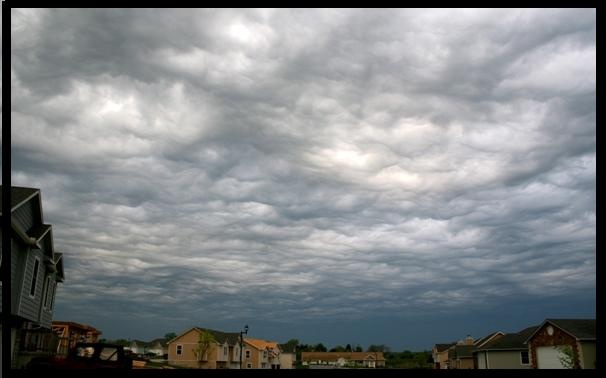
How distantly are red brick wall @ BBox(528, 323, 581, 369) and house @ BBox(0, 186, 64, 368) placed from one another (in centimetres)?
2887

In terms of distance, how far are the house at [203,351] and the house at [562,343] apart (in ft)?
128

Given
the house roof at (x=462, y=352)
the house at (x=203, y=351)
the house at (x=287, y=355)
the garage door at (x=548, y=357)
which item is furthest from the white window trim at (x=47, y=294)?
the house at (x=287, y=355)

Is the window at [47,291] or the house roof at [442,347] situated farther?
the house roof at [442,347]

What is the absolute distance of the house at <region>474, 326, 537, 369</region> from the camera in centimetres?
4275

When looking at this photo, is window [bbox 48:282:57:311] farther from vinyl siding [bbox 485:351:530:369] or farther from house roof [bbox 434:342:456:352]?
house roof [bbox 434:342:456:352]

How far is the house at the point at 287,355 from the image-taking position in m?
92.2

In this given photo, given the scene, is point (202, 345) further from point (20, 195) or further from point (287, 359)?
point (20, 195)

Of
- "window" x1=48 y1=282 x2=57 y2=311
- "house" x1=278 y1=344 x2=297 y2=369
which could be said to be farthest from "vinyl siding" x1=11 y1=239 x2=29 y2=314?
"house" x1=278 y1=344 x2=297 y2=369

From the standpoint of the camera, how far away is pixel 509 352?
146 feet

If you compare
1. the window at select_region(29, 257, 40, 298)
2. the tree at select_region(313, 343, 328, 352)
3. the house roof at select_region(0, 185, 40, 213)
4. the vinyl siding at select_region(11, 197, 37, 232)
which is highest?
the house roof at select_region(0, 185, 40, 213)

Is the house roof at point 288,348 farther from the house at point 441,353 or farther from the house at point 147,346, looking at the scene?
the house at point 441,353

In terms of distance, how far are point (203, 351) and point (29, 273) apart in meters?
48.9

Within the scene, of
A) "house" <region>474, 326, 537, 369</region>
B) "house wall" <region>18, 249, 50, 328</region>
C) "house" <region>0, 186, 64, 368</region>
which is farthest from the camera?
"house" <region>474, 326, 537, 369</region>
